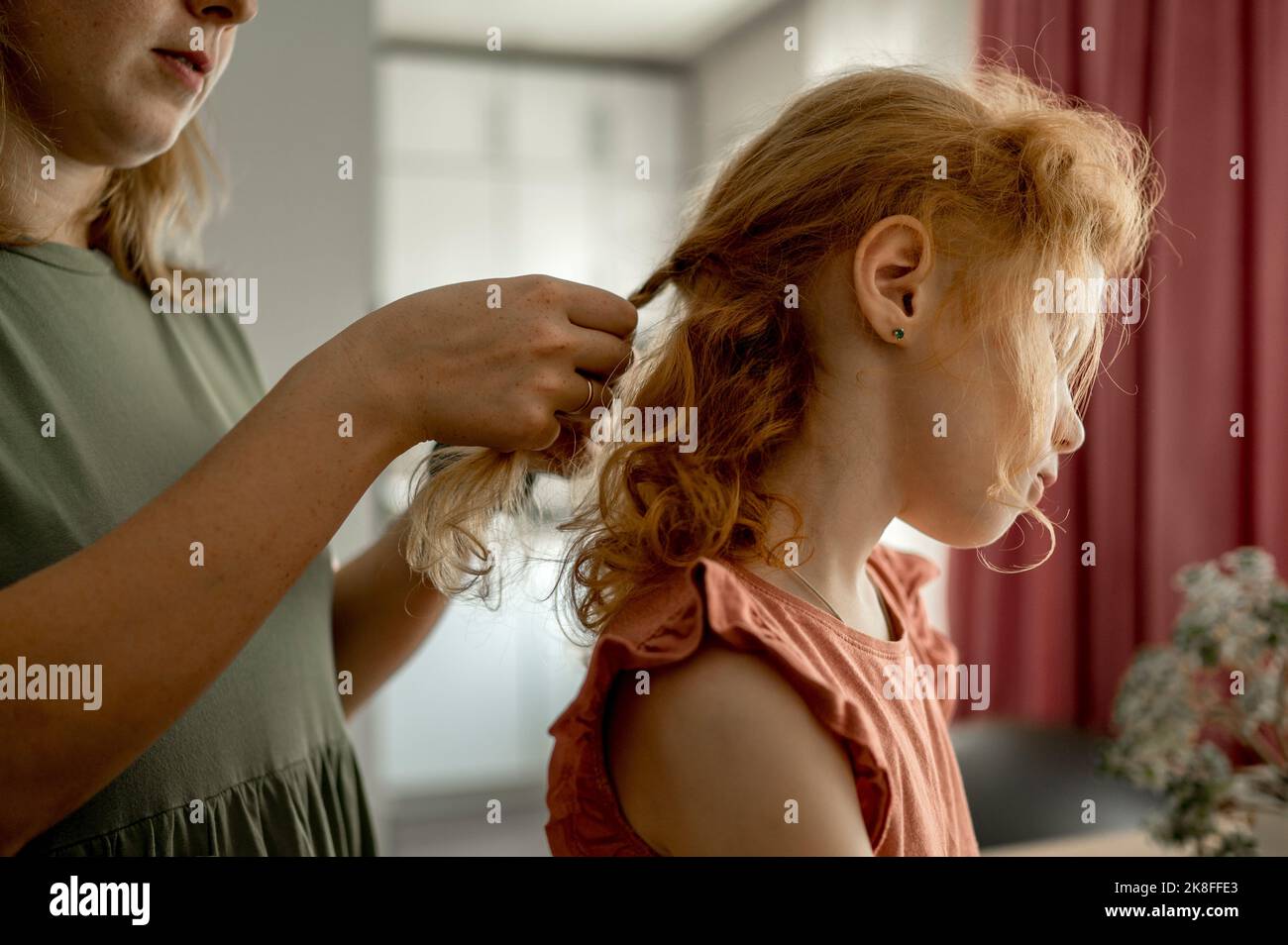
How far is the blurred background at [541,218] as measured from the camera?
1.63 metres

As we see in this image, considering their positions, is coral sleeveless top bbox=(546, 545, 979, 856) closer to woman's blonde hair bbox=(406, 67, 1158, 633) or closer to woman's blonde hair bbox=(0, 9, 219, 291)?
woman's blonde hair bbox=(406, 67, 1158, 633)

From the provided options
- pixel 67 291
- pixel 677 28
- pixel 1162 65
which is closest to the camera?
pixel 67 291

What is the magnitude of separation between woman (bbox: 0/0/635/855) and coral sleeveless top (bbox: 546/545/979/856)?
0.14 m

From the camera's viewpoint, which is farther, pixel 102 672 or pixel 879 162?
pixel 879 162

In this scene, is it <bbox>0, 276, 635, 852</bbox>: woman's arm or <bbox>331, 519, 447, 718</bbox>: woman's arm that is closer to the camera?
<bbox>0, 276, 635, 852</bbox>: woman's arm

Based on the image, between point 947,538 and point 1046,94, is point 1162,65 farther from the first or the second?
point 947,538

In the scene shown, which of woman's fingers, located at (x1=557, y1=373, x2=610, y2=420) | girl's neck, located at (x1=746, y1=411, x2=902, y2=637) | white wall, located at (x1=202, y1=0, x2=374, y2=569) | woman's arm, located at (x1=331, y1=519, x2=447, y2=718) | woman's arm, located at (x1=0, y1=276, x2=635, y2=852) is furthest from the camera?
white wall, located at (x1=202, y1=0, x2=374, y2=569)

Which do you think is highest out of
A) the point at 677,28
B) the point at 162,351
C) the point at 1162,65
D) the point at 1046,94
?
the point at 677,28

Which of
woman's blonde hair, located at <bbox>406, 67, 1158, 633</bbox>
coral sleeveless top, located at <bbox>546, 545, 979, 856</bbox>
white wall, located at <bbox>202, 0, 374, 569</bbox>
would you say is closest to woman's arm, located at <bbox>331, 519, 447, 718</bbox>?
woman's blonde hair, located at <bbox>406, 67, 1158, 633</bbox>

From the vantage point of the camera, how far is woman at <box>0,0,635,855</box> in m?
0.52

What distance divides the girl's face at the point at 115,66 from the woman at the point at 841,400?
0.32 meters

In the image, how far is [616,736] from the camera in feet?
2.11

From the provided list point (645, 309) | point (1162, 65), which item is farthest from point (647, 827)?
point (1162, 65)
